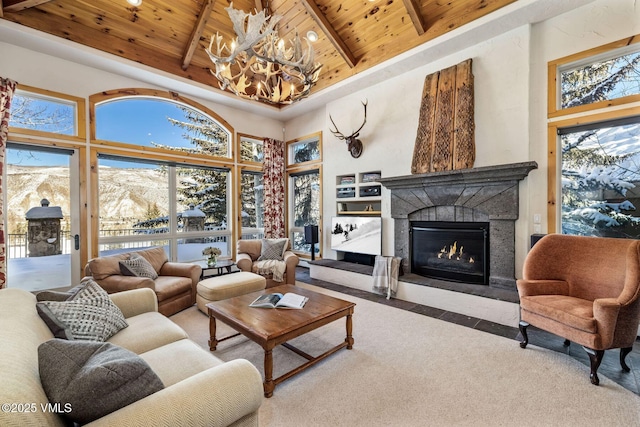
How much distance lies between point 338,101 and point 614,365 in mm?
5222

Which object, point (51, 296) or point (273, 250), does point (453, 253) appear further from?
point (51, 296)

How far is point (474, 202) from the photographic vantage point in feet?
12.2

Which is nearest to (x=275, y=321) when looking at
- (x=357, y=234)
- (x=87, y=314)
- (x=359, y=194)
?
(x=87, y=314)

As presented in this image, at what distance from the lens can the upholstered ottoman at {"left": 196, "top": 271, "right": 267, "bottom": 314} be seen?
3.29m

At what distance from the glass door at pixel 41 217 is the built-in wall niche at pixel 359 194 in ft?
14.0

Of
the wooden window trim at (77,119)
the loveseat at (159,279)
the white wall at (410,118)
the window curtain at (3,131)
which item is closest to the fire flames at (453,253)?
the white wall at (410,118)

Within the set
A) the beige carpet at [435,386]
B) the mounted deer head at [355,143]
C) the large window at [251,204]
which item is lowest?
the beige carpet at [435,386]

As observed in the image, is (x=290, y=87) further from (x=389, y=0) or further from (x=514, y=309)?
(x=514, y=309)

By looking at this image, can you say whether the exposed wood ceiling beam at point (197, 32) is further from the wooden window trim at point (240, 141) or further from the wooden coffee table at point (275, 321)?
the wooden coffee table at point (275, 321)

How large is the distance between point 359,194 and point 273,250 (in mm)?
1920

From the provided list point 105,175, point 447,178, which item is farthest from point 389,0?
point 105,175

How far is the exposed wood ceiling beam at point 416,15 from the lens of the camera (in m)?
3.57

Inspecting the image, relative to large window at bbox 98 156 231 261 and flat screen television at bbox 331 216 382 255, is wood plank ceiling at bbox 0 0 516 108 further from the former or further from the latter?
flat screen television at bbox 331 216 382 255

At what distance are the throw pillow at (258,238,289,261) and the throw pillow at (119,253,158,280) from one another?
170 cm
